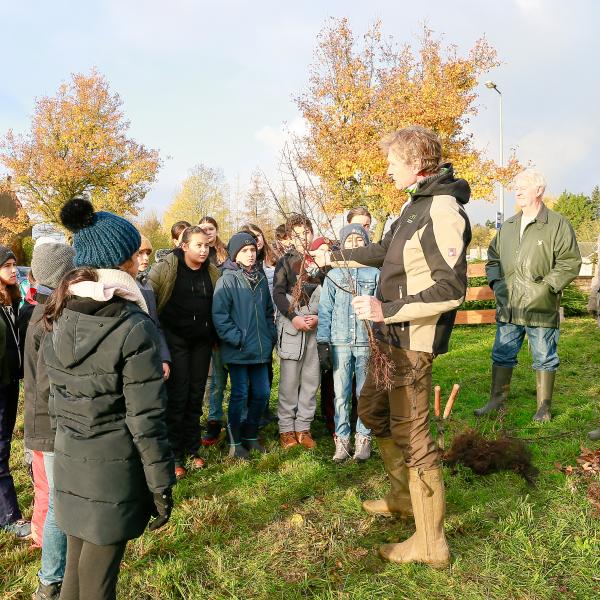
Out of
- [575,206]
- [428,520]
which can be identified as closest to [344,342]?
[428,520]

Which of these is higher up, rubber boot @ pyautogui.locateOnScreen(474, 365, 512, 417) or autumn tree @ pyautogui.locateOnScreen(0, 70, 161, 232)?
autumn tree @ pyautogui.locateOnScreen(0, 70, 161, 232)

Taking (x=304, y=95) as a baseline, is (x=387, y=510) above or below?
below

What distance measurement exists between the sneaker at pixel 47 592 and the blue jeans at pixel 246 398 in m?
A: 2.18

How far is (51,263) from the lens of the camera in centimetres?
318

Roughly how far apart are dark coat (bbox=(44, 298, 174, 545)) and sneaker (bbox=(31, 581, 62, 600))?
73cm

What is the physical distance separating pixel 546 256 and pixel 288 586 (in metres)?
4.26

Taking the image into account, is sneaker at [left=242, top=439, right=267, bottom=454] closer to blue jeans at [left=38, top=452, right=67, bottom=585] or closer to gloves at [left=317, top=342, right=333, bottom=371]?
gloves at [left=317, top=342, right=333, bottom=371]

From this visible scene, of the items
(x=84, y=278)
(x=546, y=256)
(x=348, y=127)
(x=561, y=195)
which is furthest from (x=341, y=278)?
(x=561, y=195)

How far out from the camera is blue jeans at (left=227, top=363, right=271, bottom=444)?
482cm

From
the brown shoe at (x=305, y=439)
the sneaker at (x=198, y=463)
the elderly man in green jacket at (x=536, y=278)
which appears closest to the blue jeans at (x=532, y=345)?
the elderly man in green jacket at (x=536, y=278)

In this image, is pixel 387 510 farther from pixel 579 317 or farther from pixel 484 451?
pixel 579 317

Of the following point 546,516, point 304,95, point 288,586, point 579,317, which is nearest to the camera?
point 288,586

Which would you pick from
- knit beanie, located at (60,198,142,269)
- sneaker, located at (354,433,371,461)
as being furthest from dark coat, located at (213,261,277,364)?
knit beanie, located at (60,198,142,269)

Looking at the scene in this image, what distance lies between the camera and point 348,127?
22.0 m
